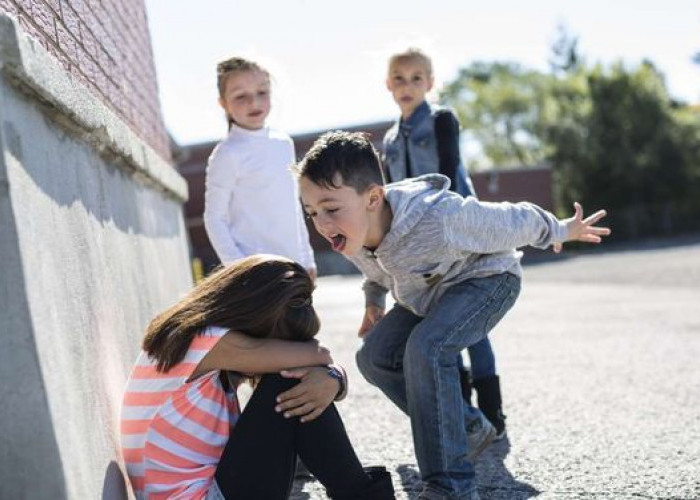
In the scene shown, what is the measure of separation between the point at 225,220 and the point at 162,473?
1.86 metres

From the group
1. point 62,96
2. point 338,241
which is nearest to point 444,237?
point 338,241

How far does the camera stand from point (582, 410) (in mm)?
4969

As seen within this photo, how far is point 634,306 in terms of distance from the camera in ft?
36.1

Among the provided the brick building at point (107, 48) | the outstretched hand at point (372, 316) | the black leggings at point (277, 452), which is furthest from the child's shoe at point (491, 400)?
the brick building at point (107, 48)

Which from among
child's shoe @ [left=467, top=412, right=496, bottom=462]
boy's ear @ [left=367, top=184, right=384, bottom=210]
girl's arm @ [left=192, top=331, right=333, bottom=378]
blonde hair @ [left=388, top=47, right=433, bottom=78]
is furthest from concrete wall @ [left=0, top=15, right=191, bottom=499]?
blonde hair @ [left=388, top=47, right=433, bottom=78]

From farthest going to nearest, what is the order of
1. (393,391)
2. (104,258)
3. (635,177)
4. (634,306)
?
(635,177), (634,306), (393,391), (104,258)

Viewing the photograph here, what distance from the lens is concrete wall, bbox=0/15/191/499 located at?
2061 mm

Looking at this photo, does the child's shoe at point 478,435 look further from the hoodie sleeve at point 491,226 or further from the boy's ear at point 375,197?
the boy's ear at point 375,197

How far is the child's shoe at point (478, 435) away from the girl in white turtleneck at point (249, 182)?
1.15 metres

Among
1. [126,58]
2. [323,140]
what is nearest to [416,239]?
[323,140]

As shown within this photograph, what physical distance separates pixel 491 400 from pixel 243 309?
2.01 m

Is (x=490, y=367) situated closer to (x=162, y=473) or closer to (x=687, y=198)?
(x=162, y=473)

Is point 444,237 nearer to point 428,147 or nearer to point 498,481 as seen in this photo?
point 498,481

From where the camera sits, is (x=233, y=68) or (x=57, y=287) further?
(x=233, y=68)
